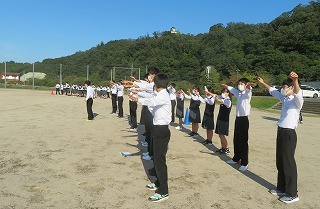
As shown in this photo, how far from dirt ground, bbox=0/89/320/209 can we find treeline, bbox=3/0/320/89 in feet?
143

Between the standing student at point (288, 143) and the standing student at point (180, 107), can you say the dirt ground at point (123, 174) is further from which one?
the standing student at point (180, 107)

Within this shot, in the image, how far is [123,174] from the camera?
5.55m

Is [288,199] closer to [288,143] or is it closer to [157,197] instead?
[288,143]

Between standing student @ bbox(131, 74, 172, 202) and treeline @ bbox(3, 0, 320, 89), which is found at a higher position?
treeline @ bbox(3, 0, 320, 89)

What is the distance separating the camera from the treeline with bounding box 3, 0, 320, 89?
189 ft

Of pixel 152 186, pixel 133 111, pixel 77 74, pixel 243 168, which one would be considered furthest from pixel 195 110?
pixel 77 74

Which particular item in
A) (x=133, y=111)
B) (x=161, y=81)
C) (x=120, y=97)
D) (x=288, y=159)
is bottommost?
(x=288, y=159)

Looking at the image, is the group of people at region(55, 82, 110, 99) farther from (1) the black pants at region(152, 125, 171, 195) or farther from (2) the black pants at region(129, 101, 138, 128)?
(1) the black pants at region(152, 125, 171, 195)

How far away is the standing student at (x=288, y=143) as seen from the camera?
457 cm

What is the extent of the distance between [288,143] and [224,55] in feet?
230

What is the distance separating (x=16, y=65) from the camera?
9944 cm

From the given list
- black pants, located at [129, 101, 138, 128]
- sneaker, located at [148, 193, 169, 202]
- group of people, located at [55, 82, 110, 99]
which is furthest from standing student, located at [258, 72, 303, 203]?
group of people, located at [55, 82, 110, 99]

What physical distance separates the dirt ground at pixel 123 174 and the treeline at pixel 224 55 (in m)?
43.6

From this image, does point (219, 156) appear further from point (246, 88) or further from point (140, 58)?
point (140, 58)
